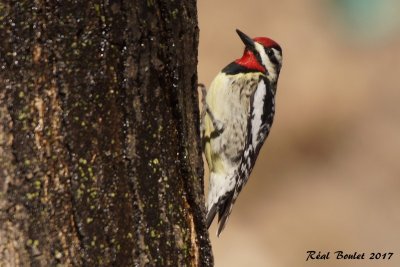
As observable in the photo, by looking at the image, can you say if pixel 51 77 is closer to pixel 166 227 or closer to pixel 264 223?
pixel 166 227

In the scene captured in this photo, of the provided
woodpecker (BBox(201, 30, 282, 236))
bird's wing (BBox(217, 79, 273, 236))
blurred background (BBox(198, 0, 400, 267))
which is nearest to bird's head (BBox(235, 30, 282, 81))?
woodpecker (BBox(201, 30, 282, 236))

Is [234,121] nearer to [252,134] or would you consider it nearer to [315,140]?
[252,134]

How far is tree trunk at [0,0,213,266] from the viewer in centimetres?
209

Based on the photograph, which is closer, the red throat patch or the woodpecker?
the woodpecker

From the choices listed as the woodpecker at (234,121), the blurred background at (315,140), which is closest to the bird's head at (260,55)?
the woodpecker at (234,121)

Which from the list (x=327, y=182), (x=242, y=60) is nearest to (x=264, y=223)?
(x=327, y=182)

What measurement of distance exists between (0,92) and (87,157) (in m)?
0.24

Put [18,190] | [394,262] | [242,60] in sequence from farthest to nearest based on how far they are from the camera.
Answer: [394,262]
[242,60]
[18,190]

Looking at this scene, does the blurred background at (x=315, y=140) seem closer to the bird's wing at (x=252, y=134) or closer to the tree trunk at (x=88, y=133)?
the bird's wing at (x=252, y=134)

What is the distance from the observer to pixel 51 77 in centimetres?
211

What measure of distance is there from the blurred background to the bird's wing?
2.20m

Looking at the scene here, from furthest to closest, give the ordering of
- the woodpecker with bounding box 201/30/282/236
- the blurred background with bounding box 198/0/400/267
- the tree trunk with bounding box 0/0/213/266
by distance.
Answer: the blurred background with bounding box 198/0/400/267 < the woodpecker with bounding box 201/30/282/236 < the tree trunk with bounding box 0/0/213/266

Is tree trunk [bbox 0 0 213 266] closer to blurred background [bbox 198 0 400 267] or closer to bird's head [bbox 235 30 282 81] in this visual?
bird's head [bbox 235 30 282 81]

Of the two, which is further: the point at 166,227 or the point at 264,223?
the point at 264,223
